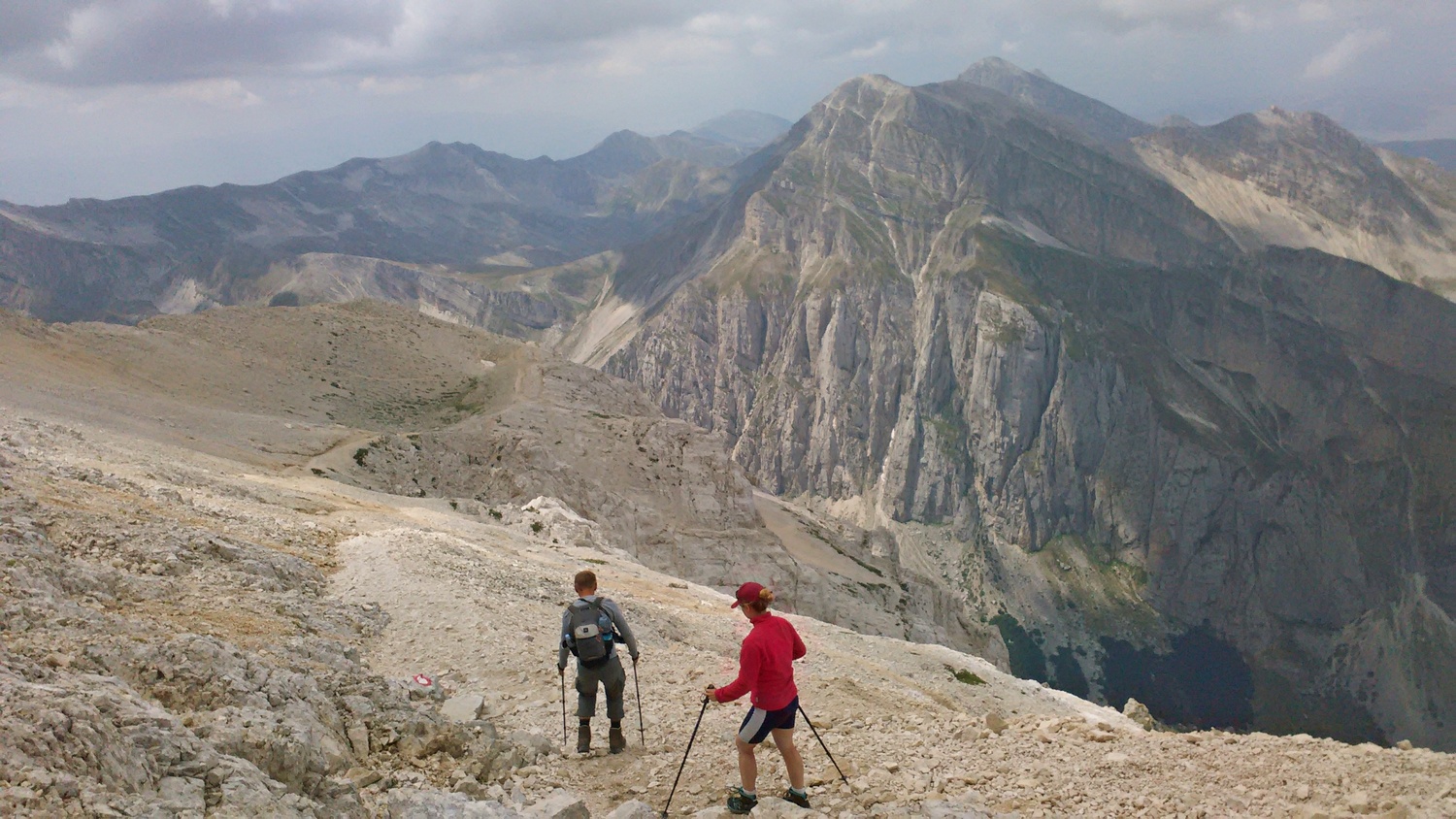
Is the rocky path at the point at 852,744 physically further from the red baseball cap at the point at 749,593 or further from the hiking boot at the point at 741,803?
the red baseball cap at the point at 749,593

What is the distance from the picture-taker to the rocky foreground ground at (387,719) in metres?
8.42

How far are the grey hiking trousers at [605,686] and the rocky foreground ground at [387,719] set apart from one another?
704mm

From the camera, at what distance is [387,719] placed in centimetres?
1191

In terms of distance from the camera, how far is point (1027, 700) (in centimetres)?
3080

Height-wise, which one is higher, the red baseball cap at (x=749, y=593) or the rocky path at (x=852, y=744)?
the red baseball cap at (x=749, y=593)

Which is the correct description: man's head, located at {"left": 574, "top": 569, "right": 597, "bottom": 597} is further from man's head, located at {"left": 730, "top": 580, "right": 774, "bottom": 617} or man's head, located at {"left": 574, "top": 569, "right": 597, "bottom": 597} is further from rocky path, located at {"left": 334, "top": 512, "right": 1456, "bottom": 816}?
man's head, located at {"left": 730, "top": 580, "right": 774, "bottom": 617}

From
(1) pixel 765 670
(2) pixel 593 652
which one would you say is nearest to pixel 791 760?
(1) pixel 765 670

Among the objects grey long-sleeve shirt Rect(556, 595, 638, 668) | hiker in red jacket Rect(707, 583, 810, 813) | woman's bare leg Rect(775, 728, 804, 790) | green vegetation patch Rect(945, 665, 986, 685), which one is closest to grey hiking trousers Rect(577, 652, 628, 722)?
grey long-sleeve shirt Rect(556, 595, 638, 668)

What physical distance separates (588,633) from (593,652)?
329 mm

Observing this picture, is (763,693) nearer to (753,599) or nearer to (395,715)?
(753,599)

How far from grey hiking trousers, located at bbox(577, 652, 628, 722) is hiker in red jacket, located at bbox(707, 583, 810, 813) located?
242 centimetres

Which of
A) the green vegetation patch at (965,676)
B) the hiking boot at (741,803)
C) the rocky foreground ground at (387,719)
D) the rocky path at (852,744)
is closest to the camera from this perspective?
the rocky foreground ground at (387,719)

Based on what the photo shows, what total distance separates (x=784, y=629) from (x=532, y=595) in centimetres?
1223

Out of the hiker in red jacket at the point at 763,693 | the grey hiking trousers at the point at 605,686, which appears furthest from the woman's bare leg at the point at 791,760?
the grey hiking trousers at the point at 605,686
